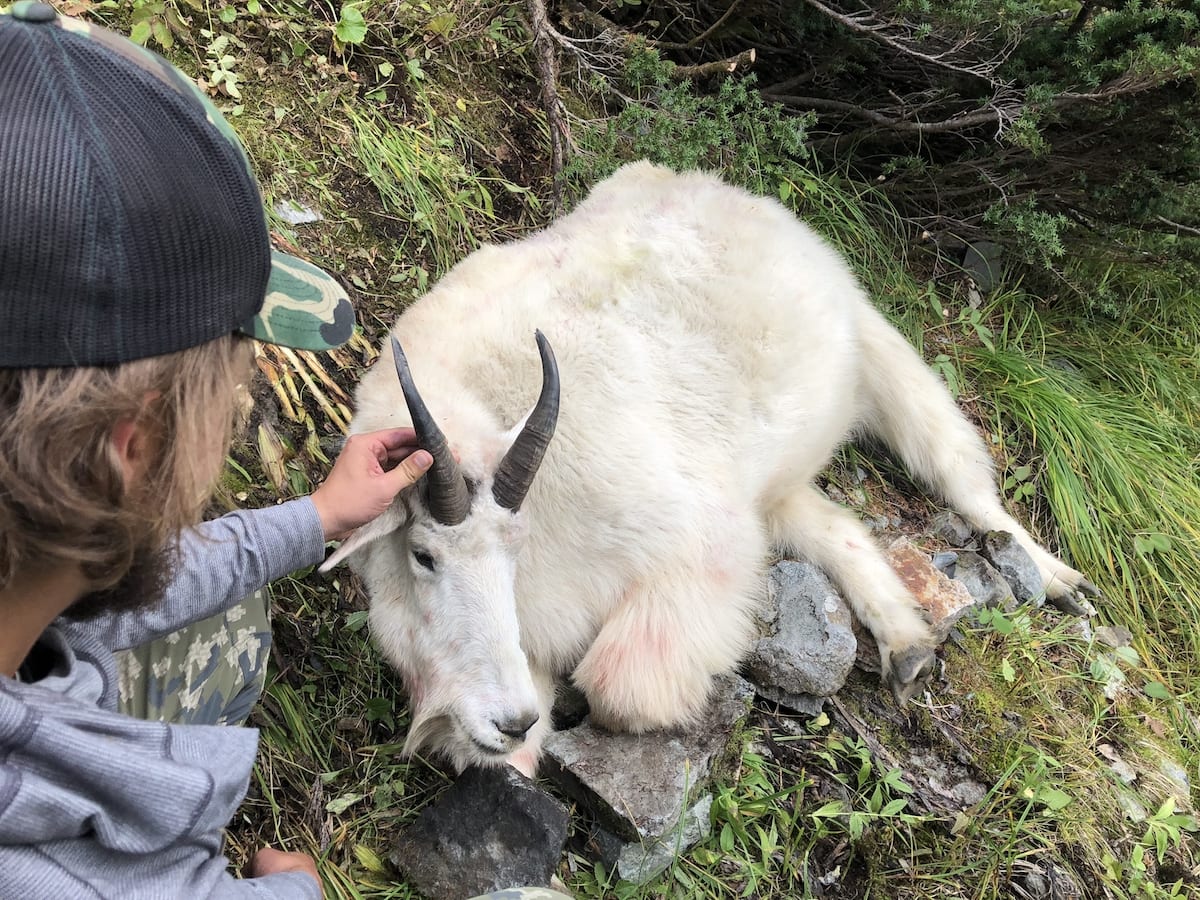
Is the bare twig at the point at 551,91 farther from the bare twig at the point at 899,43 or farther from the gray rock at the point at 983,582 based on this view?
the gray rock at the point at 983,582

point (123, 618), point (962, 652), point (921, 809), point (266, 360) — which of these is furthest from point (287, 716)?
point (962, 652)

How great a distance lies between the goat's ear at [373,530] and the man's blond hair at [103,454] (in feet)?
3.05

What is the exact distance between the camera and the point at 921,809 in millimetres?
2953

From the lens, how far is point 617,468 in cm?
299

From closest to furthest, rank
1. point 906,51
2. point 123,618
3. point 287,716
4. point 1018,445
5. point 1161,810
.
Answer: point 123,618 → point 287,716 → point 1161,810 → point 906,51 → point 1018,445

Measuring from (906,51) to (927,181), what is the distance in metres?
0.90

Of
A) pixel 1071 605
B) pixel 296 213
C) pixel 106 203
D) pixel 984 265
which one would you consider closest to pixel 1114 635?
pixel 1071 605

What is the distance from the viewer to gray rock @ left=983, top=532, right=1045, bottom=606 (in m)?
3.84

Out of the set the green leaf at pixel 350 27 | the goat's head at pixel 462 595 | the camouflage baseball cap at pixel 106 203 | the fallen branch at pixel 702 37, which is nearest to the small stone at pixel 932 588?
the goat's head at pixel 462 595

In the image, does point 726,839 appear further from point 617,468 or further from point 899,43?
point 899,43

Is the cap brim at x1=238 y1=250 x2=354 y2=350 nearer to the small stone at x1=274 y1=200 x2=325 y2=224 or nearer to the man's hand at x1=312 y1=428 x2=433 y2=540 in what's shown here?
the man's hand at x1=312 y1=428 x2=433 y2=540

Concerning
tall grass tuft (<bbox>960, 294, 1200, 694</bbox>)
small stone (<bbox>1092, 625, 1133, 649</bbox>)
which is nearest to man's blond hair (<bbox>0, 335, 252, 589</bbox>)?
small stone (<bbox>1092, 625, 1133, 649</bbox>)

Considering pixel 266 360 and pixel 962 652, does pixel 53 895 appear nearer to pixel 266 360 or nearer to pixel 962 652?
pixel 266 360

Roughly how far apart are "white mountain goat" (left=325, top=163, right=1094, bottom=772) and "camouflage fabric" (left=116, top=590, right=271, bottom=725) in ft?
0.88
